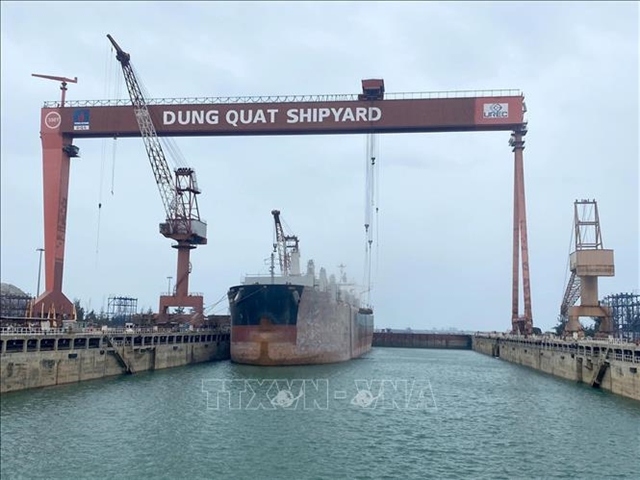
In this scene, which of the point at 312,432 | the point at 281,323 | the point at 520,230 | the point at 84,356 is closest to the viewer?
the point at 312,432

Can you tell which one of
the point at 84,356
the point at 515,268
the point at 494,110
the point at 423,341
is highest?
the point at 494,110

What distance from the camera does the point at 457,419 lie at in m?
18.8

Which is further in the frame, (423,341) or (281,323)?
(423,341)

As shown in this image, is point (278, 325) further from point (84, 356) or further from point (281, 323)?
point (84, 356)

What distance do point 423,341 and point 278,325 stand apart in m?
49.1

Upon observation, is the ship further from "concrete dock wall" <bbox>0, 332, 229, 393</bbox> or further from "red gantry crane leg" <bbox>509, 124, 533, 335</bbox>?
"red gantry crane leg" <bbox>509, 124, 533, 335</bbox>

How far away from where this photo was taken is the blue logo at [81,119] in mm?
34844

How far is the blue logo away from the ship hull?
13686 mm

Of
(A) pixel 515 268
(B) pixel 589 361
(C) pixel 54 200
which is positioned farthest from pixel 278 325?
(A) pixel 515 268

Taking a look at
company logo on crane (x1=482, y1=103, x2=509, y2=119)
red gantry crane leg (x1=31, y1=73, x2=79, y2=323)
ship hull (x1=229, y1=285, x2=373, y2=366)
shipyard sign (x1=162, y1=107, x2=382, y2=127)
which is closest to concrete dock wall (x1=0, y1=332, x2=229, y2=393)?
ship hull (x1=229, y1=285, x2=373, y2=366)

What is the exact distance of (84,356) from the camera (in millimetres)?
25234

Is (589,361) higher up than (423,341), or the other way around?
(589,361)

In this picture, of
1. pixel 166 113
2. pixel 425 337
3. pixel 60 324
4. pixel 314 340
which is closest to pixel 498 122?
pixel 314 340

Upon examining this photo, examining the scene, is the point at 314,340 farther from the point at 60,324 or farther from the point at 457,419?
the point at 457,419
